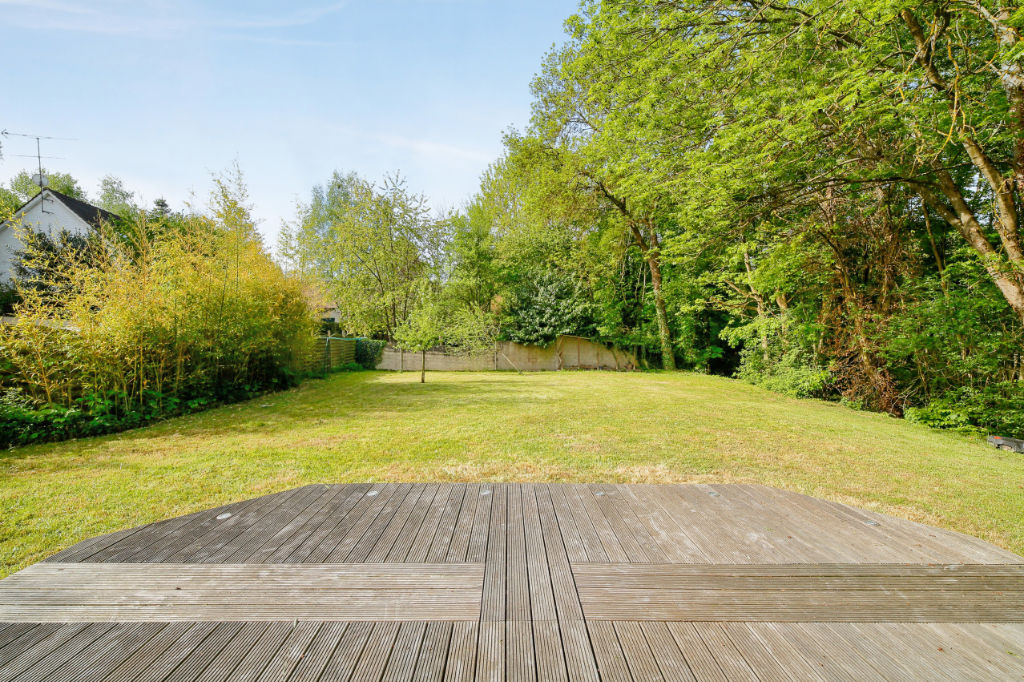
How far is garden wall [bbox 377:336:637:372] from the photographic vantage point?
598 inches

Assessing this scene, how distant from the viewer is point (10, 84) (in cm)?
621

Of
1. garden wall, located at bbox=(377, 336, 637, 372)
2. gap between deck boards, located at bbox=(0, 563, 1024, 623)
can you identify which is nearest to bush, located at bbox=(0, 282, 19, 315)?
garden wall, located at bbox=(377, 336, 637, 372)

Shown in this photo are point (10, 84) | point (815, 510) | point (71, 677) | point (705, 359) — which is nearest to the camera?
point (71, 677)

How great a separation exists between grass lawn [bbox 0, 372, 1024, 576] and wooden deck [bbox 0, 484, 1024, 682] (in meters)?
1.17

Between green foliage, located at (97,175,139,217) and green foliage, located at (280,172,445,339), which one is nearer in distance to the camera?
green foliage, located at (280,172,445,339)

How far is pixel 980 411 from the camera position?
5746 millimetres

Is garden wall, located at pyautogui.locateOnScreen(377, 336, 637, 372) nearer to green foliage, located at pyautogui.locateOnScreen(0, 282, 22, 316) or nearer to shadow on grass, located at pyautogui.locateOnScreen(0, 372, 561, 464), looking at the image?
shadow on grass, located at pyautogui.locateOnScreen(0, 372, 561, 464)

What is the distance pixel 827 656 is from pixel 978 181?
384 inches

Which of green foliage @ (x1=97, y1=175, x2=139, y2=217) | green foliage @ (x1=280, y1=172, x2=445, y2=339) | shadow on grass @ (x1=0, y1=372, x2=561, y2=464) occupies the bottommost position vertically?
shadow on grass @ (x1=0, y1=372, x2=561, y2=464)

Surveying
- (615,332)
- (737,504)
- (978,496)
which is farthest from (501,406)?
(615,332)

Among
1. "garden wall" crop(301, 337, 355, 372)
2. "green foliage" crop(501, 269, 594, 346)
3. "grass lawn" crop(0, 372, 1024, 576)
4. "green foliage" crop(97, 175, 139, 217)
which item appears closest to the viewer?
"grass lawn" crop(0, 372, 1024, 576)

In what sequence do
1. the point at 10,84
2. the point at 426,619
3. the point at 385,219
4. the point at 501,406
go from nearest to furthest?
the point at 426,619 < the point at 10,84 < the point at 501,406 < the point at 385,219

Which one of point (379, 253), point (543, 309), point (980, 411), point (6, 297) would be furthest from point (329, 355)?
point (980, 411)

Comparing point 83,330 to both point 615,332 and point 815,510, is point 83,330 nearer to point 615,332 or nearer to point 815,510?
point 815,510
